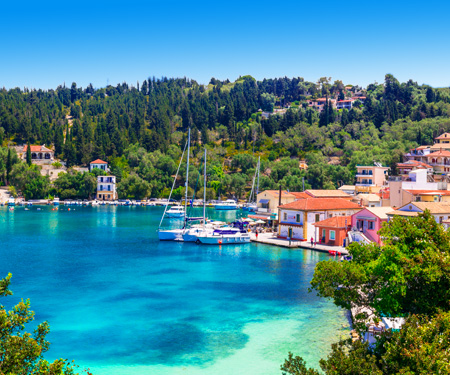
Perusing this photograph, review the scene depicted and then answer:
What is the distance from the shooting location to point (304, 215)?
56.0 m

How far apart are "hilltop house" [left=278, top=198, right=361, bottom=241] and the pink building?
240 inches

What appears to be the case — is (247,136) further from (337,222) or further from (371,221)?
(371,221)

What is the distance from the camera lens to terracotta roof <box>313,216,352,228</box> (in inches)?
2074

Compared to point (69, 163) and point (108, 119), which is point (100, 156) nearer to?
point (69, 163)

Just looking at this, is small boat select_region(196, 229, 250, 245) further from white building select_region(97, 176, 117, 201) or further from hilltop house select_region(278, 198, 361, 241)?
white building select_region(97, 176, 117, 201)

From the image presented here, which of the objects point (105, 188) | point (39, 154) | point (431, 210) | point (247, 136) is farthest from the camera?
point (247, 136)

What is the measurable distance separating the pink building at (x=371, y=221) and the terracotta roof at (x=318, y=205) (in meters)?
6.18

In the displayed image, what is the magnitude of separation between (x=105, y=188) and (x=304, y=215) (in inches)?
3078

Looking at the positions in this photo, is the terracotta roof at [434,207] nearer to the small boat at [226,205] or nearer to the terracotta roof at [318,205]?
the terracotta roof at [318,205]

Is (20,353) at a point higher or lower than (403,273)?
lower

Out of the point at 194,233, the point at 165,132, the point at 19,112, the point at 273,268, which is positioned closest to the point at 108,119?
the point at 165,132

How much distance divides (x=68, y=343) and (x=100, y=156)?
113013mm

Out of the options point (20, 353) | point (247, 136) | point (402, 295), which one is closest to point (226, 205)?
point (247, 136)

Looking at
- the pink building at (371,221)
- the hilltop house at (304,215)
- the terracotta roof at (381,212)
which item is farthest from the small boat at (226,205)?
the terracotta roof at (381,212)
